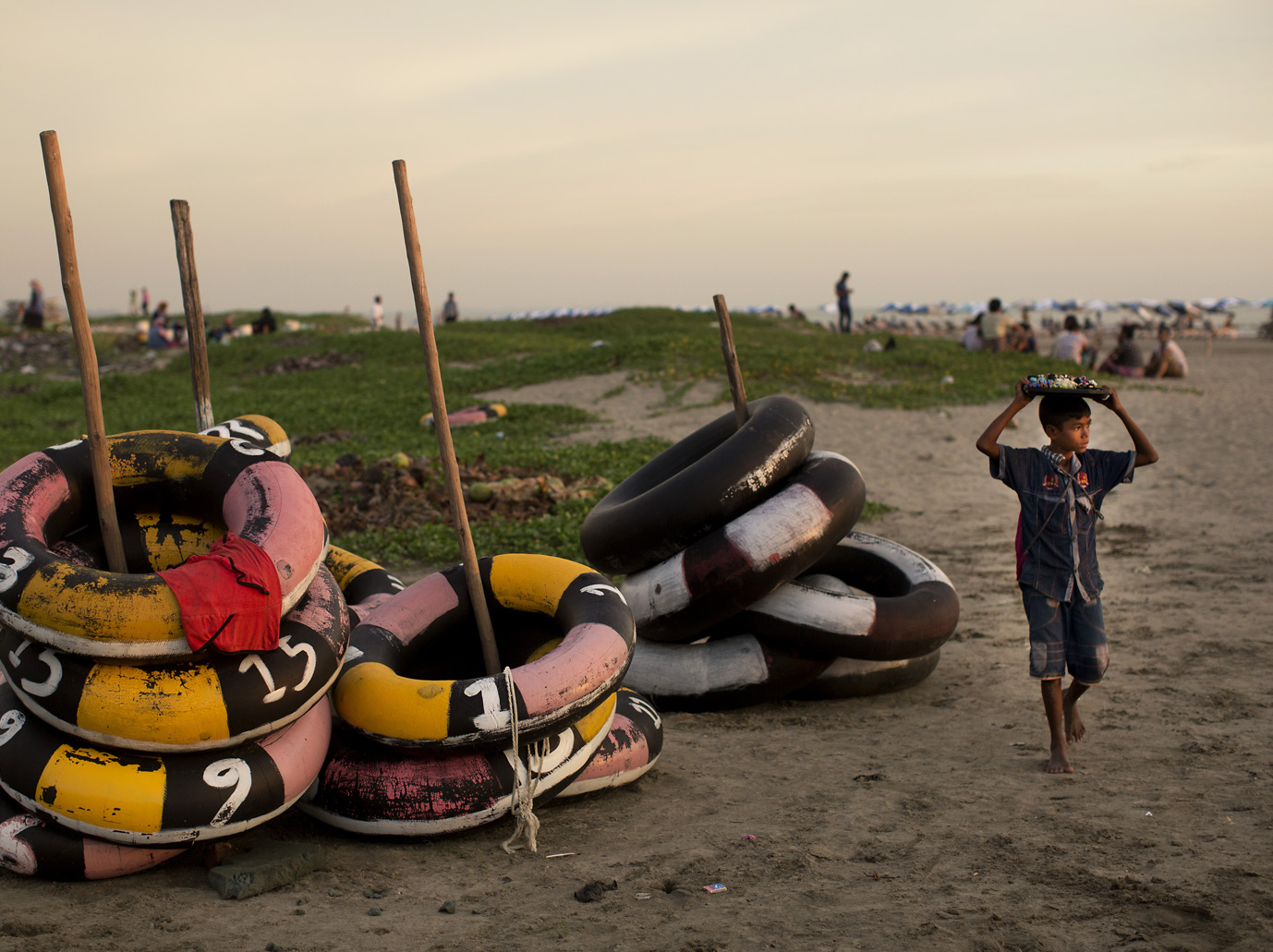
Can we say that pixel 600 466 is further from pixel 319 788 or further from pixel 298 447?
pixel 319 788

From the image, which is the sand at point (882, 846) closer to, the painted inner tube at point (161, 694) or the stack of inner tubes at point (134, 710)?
the stack of inner tubes at point (134, 710)

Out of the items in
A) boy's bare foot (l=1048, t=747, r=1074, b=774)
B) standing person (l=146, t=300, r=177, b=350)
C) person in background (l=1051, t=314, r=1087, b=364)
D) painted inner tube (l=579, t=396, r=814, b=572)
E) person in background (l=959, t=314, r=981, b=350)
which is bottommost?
boy's bare foot (l=1048, t=747, r=1074, b=774)

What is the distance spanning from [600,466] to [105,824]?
914cm

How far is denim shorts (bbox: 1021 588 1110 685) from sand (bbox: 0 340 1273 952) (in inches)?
18.8

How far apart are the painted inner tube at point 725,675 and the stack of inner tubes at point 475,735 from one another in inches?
51.0

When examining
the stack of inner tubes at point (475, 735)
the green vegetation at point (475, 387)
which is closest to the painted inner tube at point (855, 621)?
the stack of inner tubes at point (475, 735)

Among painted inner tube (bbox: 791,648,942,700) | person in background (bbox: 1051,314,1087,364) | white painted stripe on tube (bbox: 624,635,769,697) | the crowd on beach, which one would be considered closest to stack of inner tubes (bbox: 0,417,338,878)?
white painted stripe on tube (bbox: 624,635,769,697)

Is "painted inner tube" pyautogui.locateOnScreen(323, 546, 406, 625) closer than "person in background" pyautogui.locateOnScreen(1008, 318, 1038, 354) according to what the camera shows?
Yes

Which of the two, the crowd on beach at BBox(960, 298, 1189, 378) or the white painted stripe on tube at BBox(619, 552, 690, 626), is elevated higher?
the crowd on beach at BBox(960, 298, 1189, 378)

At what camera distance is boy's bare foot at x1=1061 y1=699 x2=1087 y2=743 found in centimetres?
532

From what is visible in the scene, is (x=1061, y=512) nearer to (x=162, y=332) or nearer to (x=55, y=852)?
(x=55, y=852)

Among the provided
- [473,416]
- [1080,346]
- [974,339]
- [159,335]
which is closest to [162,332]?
[159,335]

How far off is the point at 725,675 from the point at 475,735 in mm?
2310

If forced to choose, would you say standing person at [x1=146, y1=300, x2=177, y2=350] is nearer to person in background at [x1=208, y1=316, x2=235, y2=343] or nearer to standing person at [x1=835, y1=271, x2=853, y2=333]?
person in background at [x1=208, y1=316, x2=235, y2=343]
